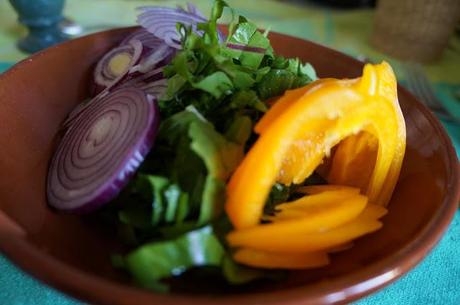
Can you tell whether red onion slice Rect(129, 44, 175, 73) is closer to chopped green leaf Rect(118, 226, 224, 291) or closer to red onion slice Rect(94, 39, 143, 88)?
red onion slice Rect(94, 39, 143, 88)

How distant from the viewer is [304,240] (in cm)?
69

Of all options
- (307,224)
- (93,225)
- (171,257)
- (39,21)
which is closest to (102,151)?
(93,225)

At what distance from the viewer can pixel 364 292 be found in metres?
0.62

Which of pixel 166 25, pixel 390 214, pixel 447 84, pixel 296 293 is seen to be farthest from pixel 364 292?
pixel 447 84

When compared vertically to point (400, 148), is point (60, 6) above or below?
below

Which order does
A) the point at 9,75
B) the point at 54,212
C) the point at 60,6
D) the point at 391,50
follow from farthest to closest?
the point at 391,50 → the point at 60,6 → the point at 9,75 → the point at 54,212

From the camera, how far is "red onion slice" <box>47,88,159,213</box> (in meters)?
0.75

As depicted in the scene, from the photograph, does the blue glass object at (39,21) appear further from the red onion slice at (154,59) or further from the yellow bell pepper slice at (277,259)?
the yellow bell pepper slice at (277,259)

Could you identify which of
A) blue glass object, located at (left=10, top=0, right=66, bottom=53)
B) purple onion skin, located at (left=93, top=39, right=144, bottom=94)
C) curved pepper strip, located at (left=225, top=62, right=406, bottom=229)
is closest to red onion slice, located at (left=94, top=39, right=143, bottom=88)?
purple onion skin, located at (left=93, top=39, right=144, bottom=94)

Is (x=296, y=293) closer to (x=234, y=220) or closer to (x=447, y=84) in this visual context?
(x=234, y=220)

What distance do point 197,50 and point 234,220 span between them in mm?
347

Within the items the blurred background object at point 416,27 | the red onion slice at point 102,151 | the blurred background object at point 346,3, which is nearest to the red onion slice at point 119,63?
the red onion slice at point 102,151

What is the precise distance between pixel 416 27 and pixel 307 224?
1385 millimetres

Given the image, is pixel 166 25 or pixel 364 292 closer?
pixel 364 292
